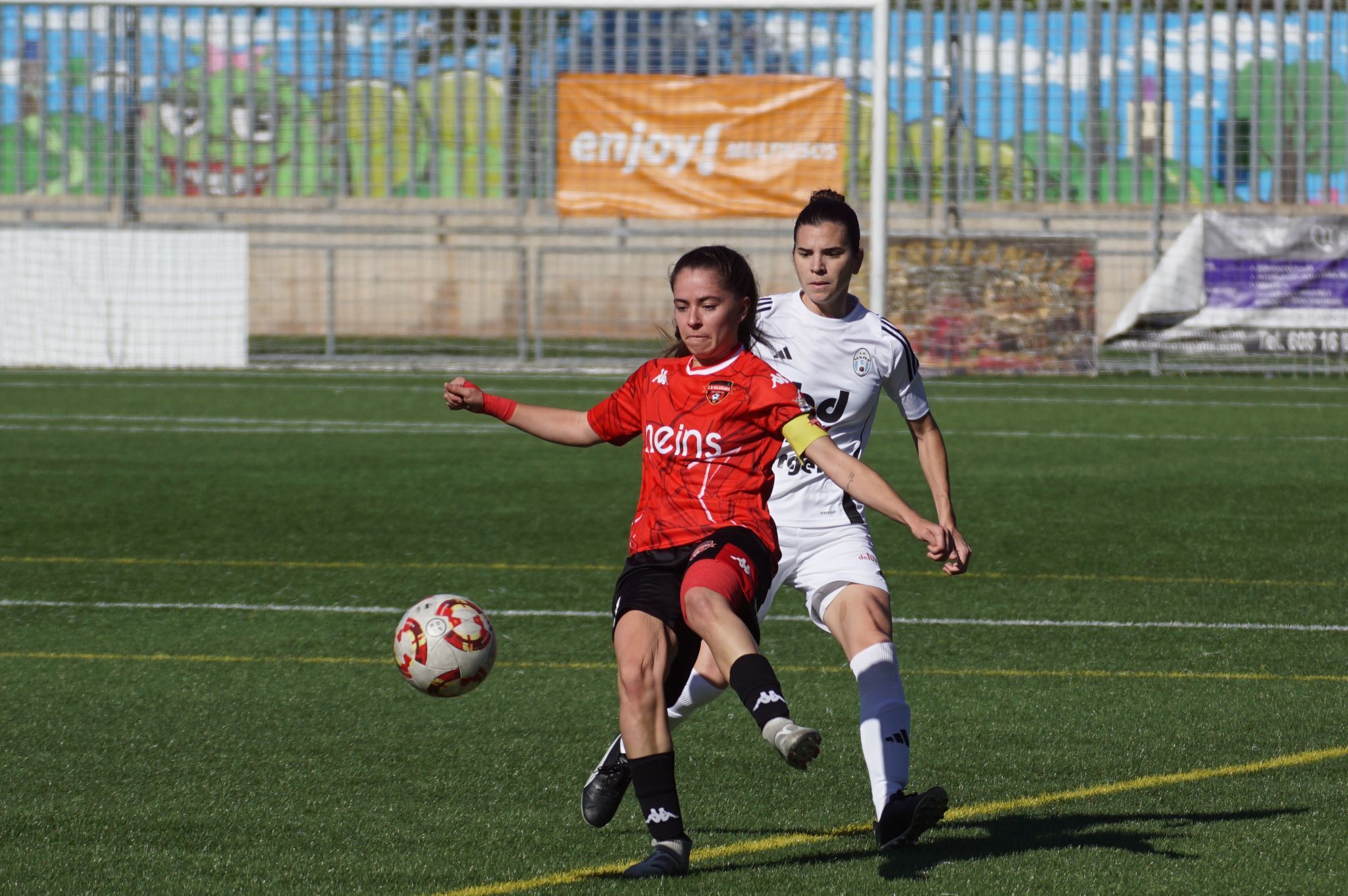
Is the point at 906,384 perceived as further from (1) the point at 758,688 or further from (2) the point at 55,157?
(2) the point at 55,157

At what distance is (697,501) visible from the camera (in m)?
4.41

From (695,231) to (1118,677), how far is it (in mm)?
16936

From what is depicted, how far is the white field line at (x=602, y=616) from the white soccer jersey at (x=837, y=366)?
255cm

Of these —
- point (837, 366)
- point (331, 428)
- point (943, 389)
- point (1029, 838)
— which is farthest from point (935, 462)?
point (943, 389)

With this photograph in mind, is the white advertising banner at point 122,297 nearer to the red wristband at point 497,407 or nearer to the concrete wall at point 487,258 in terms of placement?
the concrete wall at point 487,258

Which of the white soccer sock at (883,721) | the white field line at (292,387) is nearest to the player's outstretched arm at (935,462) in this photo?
the white soccer sock at (883,721)

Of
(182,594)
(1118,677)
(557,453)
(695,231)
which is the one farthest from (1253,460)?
(695,231)

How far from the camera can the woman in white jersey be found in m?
4.33

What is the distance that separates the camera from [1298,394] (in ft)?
62.5

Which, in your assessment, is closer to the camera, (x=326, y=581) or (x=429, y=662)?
(x=429, y=662)

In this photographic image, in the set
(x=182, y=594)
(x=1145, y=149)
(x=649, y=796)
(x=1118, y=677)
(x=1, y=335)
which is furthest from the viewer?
(x=1145, y=149)

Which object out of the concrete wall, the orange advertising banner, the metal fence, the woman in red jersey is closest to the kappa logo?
the woman in red jersey

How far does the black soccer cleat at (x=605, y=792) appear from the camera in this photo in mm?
4457

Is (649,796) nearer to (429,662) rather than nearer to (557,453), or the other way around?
(429,662)
